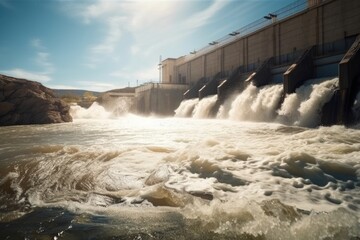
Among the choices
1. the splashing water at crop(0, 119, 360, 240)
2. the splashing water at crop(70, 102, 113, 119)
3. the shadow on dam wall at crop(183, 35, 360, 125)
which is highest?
the shadow on dam wall at crop(183, 35, 360, 125)

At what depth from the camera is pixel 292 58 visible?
2052 centimetres

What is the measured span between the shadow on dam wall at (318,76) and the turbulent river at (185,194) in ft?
20.0

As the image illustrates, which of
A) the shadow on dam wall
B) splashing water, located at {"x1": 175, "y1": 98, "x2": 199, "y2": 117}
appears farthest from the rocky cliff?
the shadow on dam wall

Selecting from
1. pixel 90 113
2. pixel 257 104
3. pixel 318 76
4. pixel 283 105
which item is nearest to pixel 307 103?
pixel 283 105

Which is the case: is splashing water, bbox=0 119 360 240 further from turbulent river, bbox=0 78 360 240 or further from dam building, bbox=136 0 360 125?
dam building, bbox=136 0 360 125

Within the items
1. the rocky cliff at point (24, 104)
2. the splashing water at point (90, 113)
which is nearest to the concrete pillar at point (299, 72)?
the rocky cliff at point (24, 104)

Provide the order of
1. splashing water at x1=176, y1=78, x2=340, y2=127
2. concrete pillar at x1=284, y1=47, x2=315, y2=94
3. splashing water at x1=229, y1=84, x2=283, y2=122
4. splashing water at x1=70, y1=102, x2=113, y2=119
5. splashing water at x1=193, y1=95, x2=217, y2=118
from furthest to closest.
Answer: splashing water at x1=70, y1=102, x2=113, y2=119 < splashing water at x1=193, y1=95, x2=217, y2=118 < splashing water at x1=229, y1=84, x2=283, y2=122 < concrete pillar at x1=284, y1=47, x2=315, y2=94 < splashing water at x1=176, y1=78, x2=340, y2=127

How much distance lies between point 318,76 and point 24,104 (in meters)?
21.0

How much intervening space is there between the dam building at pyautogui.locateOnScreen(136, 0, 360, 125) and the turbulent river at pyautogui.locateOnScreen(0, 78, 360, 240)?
23.6 feet

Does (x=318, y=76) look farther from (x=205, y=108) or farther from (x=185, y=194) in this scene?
(x=185, y=194)

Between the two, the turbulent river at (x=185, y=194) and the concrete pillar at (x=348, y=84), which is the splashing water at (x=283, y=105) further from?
the turbulent river at (x=185, y=194)

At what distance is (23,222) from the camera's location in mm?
3096

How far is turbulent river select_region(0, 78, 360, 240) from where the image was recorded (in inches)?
114

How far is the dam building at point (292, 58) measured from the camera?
1218 cm
